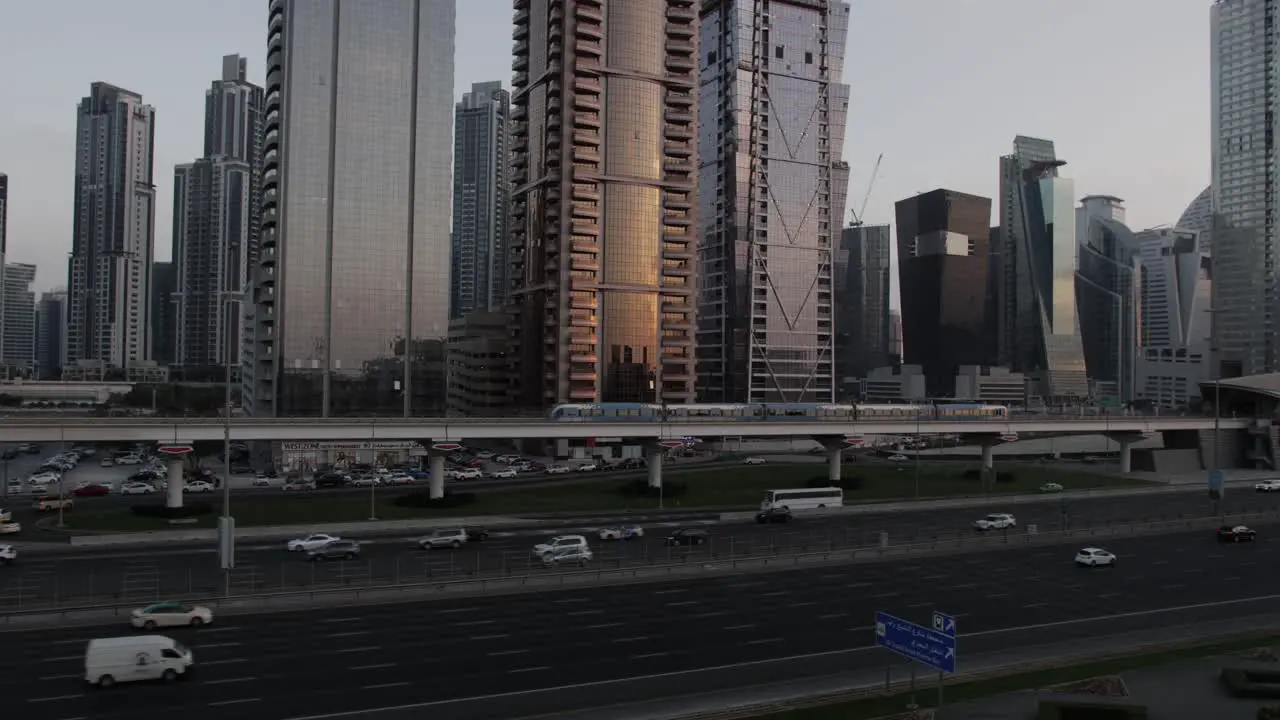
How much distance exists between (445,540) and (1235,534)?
55.8 meters

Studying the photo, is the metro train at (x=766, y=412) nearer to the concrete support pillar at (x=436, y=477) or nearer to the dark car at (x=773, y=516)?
the concrete support pillar at (x=436, y=477)

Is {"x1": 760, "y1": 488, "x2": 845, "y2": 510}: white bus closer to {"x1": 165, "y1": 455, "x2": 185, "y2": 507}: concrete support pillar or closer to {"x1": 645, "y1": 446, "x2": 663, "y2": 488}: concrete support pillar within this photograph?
{"x1": 645, "y1": 446, "x2": 663, "y2": 488}: concrete support pillar

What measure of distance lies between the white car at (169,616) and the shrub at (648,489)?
55.0m

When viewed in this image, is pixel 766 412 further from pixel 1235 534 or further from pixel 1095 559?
pixel 1095 559

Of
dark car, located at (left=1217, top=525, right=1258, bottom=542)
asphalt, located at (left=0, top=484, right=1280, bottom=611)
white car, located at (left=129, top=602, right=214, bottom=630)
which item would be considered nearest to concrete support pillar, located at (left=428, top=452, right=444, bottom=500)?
asphalt, located at (left=0, top=484, right=1280, bottom=611)

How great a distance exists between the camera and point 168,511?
7262cm

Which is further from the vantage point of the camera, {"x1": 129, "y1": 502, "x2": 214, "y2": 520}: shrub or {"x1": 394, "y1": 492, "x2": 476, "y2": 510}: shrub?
{"x1": 394, "y1": 492, "x2": 476, "y2": 510}: shrub

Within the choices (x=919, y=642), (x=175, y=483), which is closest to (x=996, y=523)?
(x=919, y=642)

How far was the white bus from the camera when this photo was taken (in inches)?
3221

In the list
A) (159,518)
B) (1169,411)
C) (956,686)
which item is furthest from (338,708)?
(1169,411)

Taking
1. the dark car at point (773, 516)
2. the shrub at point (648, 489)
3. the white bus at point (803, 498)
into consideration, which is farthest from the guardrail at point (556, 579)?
the shrub at point (648, 489)

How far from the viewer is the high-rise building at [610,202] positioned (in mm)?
147625

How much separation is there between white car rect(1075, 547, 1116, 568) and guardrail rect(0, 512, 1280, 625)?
22.7ft

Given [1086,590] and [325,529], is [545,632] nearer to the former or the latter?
[1086,590]
